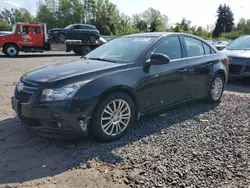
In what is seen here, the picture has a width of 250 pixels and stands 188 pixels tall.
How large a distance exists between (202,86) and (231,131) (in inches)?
51.7

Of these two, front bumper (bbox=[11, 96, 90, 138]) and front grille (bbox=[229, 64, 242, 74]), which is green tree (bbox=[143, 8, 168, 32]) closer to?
front grille (bbox=[229, 64, 242, 74])

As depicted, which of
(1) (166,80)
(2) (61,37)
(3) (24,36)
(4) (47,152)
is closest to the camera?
(4) (47,152)

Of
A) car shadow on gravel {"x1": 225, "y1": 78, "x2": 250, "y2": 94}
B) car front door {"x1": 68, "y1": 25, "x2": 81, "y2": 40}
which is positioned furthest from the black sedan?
car front door {"x1": 68, "y1": 25, "x2": 81, "y2": 40}

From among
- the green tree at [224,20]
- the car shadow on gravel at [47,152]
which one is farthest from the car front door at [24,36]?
the green tree at [224,20]

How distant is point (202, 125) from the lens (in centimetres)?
429

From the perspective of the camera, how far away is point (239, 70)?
7.76m

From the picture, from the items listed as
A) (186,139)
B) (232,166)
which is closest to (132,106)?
(186,139)

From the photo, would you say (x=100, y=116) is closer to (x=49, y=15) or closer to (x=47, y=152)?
(x=47, y=152)

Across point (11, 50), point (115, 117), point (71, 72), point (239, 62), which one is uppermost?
point (11, 50)

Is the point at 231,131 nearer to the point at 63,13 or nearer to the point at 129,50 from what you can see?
the point at 129,50

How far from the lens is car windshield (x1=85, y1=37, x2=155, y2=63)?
4.11 m

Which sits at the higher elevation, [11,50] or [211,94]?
[11,50]

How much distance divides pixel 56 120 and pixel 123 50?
1.77 meters

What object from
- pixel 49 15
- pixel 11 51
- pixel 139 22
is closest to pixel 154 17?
pixel 139 22
